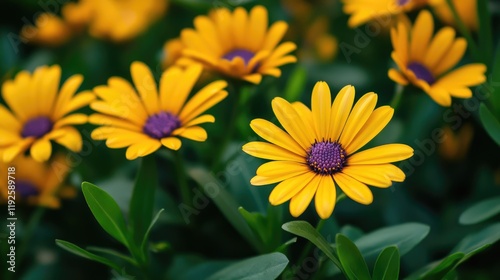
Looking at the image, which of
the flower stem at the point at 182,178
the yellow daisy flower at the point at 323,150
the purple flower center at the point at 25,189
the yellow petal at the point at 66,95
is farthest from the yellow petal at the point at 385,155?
the purple flower center at the point at 25,189

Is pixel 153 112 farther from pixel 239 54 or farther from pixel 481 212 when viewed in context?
pixel 481 212

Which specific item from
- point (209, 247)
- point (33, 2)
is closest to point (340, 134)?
point (209, 247)

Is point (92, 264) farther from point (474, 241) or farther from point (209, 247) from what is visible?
point (474, 241)

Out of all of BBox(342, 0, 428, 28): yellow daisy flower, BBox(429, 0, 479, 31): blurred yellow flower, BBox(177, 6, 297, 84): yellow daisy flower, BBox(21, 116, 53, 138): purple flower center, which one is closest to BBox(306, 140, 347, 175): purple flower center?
BBox(177, 6, 297, 84): yellow daisy flower

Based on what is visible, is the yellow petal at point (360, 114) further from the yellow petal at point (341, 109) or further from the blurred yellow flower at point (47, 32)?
the blurred yellow flower at point (47, 32)

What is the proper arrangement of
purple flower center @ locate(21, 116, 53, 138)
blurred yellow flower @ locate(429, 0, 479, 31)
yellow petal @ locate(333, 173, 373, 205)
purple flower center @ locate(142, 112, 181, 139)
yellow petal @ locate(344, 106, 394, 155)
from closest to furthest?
1. yellow petal @ locate(333, 173, 373, 205)
2. yellow petal @ locate(344, 106, 394, 155)
3. purple flower center @ locate(142, 112, 181, 139)
4. purple flower center @ locate(21, 116, 53, 138)
5. blurred yellow flower @ locate(429, 0, 479, 31)

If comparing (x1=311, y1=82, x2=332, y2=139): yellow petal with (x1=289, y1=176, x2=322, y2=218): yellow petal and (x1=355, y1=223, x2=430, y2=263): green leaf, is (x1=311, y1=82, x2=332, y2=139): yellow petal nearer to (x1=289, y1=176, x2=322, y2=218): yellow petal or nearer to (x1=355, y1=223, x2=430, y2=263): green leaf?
(x1=289, y1=176, x2=322, y2=218): yellow petal
